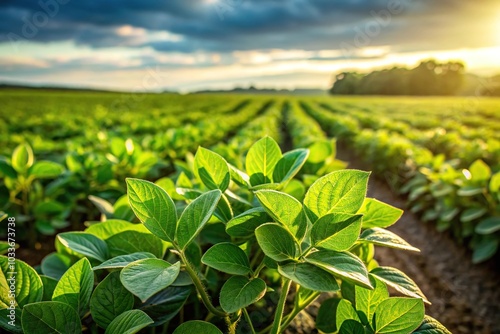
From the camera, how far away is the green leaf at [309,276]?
25.2 inches

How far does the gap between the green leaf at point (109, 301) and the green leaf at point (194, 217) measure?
0.19 metres

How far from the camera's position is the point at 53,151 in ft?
12.5

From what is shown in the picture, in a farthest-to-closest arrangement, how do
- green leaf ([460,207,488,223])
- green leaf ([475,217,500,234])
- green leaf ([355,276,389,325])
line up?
green leaf ([460,207,488,223]), green leaf ([475,217,500,234]), green leaf ([355,276,389,325])

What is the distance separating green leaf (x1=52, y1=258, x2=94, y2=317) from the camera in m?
0.81

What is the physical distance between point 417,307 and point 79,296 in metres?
0.71

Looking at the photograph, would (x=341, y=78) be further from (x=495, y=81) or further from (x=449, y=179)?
(x=449, y=179)

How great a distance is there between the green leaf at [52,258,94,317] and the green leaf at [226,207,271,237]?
1.04ft

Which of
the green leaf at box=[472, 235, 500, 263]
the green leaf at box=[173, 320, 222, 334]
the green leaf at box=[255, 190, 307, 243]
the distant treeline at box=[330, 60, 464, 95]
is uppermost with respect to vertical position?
the distant treeline at box=[330, 60, 464, 95]

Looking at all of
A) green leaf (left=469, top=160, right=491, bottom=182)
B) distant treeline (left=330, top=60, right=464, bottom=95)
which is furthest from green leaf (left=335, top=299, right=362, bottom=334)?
distant treeline (left=330, top=60, right=464, bottom=95)

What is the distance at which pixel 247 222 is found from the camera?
80cm

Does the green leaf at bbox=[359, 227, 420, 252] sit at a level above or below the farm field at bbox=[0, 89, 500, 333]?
above

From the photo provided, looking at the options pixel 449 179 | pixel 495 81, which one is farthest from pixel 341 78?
pixel 449 179

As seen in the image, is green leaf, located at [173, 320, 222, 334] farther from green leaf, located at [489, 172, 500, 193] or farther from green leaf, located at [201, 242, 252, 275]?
green leaf, located at [489, 172, 500, 193]

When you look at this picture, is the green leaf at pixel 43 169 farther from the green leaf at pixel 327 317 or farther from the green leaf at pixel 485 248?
the green leaf at pixel 485 248
